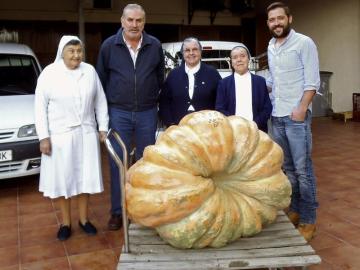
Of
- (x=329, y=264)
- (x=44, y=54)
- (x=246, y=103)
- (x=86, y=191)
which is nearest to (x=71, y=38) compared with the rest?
(x=86, y=191)

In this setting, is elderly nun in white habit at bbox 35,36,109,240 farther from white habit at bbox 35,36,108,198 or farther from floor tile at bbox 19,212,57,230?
floor tile at bbox 19,212,57,230

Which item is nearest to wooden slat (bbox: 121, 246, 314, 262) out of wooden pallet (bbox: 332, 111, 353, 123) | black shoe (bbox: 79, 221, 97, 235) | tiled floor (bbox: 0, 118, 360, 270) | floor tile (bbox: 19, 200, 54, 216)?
tiled floor (bbox: 0, 118, 360, 270)

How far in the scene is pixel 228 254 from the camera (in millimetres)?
2408

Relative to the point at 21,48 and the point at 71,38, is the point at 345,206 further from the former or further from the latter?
the point at 21,48

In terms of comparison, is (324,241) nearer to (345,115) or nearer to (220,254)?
(220,254)

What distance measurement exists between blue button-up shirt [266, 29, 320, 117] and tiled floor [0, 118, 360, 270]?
1.23 m

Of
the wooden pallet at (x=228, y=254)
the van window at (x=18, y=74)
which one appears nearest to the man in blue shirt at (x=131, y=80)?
the wooden pallet at (x=228, y=254)

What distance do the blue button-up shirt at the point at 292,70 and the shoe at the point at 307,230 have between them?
37.7 inches

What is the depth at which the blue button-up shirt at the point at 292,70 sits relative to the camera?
326 cm

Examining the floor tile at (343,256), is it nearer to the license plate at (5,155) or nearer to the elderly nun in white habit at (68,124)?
the elderly nun in white habit at (68,124)

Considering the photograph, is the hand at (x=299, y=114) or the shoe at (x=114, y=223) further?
the shoe at (x=114, y=223)

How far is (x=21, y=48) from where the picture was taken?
650 centimetres

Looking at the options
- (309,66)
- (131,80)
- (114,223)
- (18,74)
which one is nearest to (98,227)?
(114,223)

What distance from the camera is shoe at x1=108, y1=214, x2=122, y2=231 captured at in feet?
12.9
